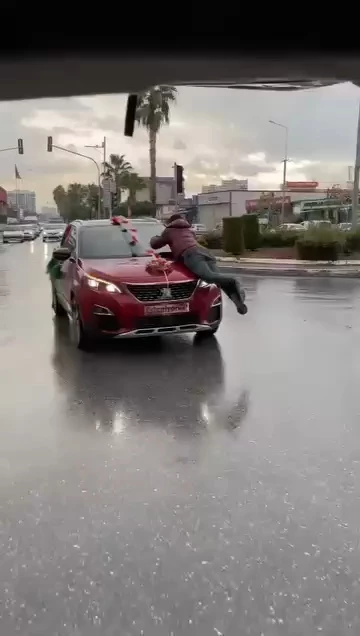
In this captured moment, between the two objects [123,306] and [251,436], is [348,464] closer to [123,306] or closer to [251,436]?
[251,436]

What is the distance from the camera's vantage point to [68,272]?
28.8ft

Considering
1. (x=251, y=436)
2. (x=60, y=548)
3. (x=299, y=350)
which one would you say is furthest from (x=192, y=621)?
(x=299, y=350)

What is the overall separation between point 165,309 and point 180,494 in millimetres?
3913

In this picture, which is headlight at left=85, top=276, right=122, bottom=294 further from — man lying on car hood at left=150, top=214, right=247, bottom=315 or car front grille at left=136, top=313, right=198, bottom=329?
man lying on car hood at left=150, top=214, right=247, bottom=315

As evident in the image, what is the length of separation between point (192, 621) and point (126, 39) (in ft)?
6.98

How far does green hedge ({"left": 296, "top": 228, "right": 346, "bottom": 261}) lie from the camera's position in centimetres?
2304

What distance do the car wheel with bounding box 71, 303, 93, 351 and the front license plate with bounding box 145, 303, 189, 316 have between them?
88 centimetres

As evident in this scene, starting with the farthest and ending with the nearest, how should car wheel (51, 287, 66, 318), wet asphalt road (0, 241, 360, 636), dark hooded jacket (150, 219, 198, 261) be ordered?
car wheel (51, 287, 66, 318) → dark hooded jacket (150, 219, 198, 261) → wet asphalt road (0, 241, 360, 636)

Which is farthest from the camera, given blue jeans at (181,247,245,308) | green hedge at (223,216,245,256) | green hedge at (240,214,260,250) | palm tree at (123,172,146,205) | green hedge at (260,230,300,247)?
palm tree at (123,172,146,205)

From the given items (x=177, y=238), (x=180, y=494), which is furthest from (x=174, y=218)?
(x=180, y=494)

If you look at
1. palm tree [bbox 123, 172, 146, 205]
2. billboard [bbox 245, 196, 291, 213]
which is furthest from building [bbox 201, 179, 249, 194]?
billboard [bbox 245, 196, 291, 213]

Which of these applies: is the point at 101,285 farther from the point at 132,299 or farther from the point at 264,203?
the point at 264,203

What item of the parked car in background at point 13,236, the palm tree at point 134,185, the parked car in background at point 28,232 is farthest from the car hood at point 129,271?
the palm tree at point 134,185

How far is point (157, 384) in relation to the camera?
6383mm
